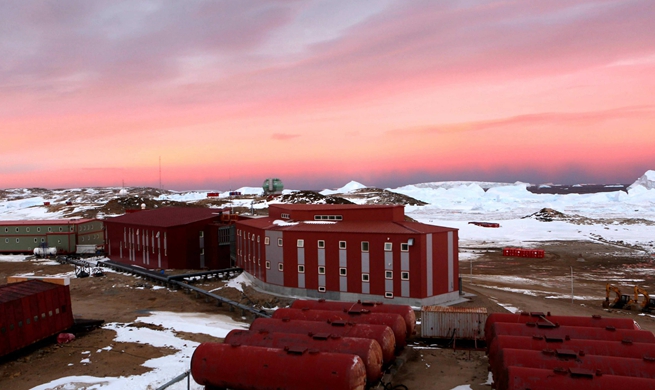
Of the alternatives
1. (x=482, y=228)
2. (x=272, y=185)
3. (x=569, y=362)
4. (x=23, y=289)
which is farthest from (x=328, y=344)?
(x=272, y=185)

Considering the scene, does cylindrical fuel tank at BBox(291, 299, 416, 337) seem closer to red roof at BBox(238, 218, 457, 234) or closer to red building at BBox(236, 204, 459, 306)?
red building at BBox(236, 204, 459, 306)

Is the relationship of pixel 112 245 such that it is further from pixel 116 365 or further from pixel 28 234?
pixel 116 365

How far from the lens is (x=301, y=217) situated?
39.6m

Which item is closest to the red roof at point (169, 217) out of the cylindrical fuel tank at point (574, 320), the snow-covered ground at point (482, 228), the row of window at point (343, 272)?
the row of window at point (343, 272)

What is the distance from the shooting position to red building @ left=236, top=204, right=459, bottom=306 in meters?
32.5

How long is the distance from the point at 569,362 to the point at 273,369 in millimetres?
10459

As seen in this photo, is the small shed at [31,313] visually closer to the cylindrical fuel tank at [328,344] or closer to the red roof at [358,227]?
the cylindrical fuel tank at [328,344]

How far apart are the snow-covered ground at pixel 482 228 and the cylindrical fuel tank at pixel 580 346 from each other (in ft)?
41.2

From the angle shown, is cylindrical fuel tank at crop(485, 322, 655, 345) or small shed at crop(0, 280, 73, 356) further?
small shed at crop(0, 280, 73, 356)

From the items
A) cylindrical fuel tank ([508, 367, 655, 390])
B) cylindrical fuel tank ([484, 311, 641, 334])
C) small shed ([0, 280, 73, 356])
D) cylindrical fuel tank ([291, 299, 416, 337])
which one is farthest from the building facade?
cylindrical fuel tank ([508, 367, 655, 390])

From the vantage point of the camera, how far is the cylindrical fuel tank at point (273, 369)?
15828mm

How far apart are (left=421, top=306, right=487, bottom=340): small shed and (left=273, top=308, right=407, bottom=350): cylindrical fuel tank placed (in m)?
3.72

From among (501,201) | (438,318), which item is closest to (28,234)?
(438,318)

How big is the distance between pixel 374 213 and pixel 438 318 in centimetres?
1330
